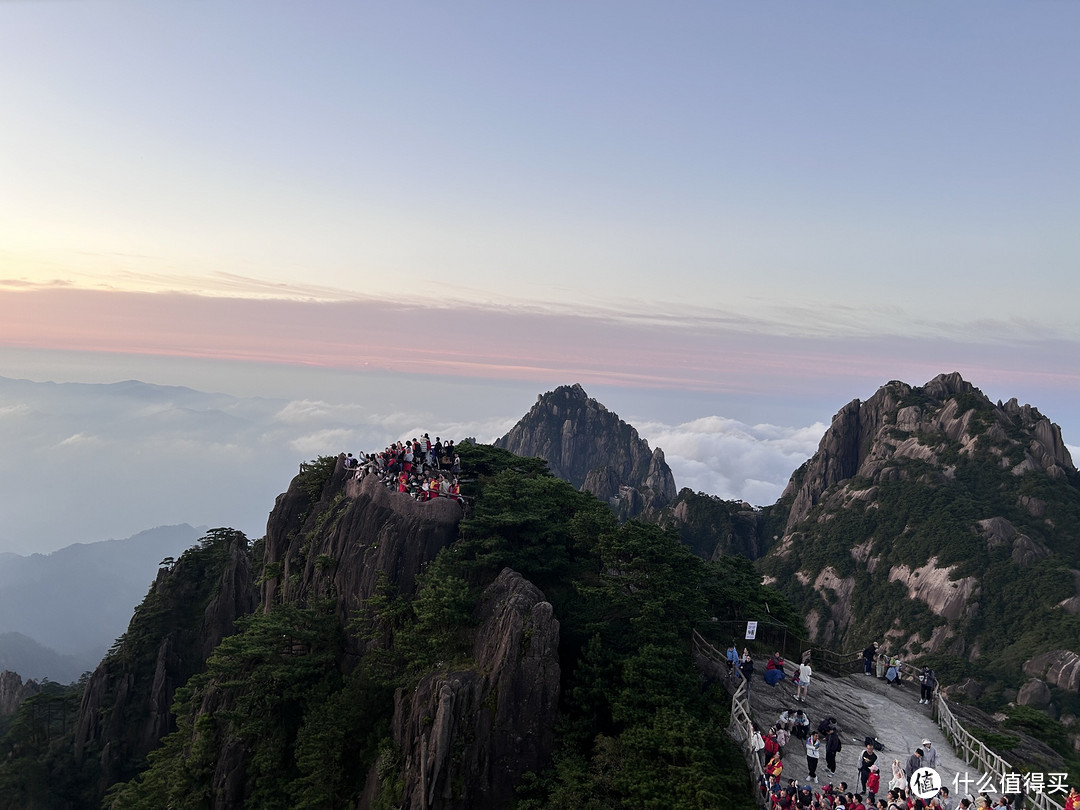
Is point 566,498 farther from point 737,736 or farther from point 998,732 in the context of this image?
point 998,732

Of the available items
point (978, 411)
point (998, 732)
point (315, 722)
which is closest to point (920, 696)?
point (998, 732)

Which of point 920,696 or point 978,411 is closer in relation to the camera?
point 920,696

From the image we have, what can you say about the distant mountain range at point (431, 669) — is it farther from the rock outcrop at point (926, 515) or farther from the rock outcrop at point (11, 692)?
the rock outcrop at point (11, 692)

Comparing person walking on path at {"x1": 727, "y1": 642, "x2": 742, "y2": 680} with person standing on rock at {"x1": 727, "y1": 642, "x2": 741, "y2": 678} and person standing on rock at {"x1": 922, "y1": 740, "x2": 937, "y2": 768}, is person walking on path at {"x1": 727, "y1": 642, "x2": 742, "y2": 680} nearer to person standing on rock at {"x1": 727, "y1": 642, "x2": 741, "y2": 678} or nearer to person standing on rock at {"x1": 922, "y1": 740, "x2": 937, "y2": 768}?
person standing on rock at {"x1": 727, "y1": 642, "x2": 741, "y2": 678}

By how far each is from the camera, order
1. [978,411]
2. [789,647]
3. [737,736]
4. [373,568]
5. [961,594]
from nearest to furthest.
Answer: [737,736] → [373,568] → [789,647] → [961,594] → [978,411]

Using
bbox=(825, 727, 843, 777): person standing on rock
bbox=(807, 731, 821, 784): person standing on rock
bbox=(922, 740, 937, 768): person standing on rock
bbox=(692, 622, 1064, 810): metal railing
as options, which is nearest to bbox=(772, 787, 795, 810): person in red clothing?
bbox=(692, 622, 1064, 810): metal railing

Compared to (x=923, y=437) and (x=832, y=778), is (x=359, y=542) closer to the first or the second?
(x=832, y=778)

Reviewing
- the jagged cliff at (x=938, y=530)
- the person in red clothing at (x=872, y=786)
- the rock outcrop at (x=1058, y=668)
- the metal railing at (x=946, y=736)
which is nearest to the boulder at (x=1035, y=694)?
the rock outcrop at (x=1058, y=668)
